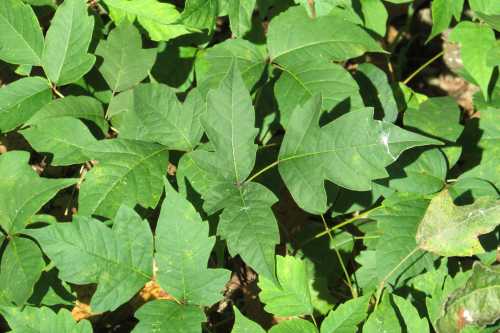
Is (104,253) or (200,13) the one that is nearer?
(104,253)

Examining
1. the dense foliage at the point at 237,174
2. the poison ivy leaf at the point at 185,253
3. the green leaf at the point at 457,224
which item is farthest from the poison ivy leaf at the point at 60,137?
the green leaf at the point at 457,224

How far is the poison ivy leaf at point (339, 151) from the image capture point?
66.6 inches

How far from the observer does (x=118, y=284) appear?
5.51 ft

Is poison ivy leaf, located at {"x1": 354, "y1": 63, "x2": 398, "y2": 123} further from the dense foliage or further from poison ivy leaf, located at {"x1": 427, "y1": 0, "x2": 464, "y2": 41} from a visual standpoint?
poison ivy leaf, located at {"x1": 427, "y1": 0, "x2": 464, "y2": 41}

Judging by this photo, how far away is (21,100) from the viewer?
1933mm

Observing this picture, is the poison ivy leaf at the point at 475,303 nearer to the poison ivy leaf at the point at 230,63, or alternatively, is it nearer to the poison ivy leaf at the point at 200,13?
the poison ivy leaf at the point at 230,63

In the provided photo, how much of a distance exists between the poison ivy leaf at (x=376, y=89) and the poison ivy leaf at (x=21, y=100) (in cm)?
113

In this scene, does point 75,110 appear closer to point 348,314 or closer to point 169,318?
point 169,318

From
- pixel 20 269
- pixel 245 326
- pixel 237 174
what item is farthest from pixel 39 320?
pixel 237 174

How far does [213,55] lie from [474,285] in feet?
3.59

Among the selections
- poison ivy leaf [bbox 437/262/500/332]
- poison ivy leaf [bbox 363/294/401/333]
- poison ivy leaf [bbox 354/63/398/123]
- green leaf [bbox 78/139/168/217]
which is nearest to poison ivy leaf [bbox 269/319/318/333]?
poison ivy leaf [bbox 363/294/401/333]

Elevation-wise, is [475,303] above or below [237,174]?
below

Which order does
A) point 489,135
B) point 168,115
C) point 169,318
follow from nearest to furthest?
point 169,318 → point 168,115 → point 489,135

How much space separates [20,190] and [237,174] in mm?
646
